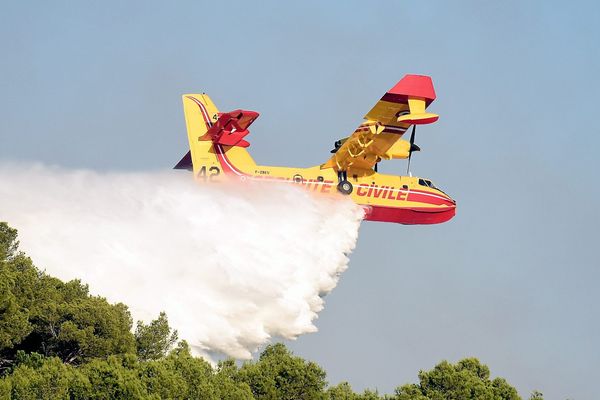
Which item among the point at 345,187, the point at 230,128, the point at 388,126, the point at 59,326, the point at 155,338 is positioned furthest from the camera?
the point at 345,187

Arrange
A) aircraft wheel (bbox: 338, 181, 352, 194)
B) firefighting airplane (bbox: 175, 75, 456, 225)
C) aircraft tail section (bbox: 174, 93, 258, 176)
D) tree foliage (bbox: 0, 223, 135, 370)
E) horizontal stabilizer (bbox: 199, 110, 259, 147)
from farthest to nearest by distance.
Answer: aircraft wheel (bbox: 338, 181, 352, 194) → aircraft tail section (bbox: 174, 93, 258, 176) → horizontal stabilizer (bbox: 199, 110, 259, 147) → firefighting airplane (bbox: 175, 75, 456, 225) → tree foliage (bbox: 0, 223, 135, 370)

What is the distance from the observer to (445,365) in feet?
187

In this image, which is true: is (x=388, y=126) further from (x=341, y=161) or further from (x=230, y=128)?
(x=230, y=128)

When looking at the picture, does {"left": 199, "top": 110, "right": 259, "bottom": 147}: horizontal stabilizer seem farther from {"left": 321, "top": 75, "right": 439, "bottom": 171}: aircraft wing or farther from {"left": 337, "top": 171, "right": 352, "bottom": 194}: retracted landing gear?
{"left": 337, "top": 171, "right": 352, "bottom": 194}: retracted landing gear

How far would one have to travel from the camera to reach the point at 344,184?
184ft

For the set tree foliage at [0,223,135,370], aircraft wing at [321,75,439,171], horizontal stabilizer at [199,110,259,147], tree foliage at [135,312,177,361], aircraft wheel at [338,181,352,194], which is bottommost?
tree foliage at [0,223,135,370]

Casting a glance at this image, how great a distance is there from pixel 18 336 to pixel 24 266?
5.11 m

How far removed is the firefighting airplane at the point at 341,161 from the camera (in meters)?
55.0

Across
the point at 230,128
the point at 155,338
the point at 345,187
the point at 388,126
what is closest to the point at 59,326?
the point at 155,338

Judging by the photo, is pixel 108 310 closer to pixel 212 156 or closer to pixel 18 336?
pixel 18 336

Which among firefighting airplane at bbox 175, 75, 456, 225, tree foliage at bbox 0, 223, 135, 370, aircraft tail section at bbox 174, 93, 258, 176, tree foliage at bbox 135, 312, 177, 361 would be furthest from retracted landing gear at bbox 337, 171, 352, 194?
tree foliage at bbox 0, 223, 135, 370

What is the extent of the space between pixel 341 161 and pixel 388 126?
225 centimetres

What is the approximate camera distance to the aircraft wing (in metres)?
53.4

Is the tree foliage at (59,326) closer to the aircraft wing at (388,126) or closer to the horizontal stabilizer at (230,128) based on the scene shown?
the horizontal stabilizer at (230,128)
